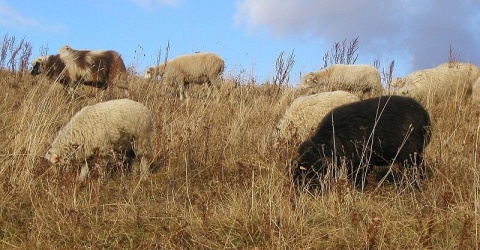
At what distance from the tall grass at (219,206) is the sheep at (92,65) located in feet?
19.3

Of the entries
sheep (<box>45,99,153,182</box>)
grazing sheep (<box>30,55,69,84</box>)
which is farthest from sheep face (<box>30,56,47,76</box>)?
sheep (<box>45,99,153,182</box>)

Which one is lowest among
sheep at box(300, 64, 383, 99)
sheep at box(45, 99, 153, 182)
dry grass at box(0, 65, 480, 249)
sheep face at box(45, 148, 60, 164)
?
dry grass at box(0, 65, 480, 249)

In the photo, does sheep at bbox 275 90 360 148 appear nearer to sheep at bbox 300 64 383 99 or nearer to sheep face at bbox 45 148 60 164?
sheep face at bbox 45 148 60 164

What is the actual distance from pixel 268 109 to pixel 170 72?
25.8 ft

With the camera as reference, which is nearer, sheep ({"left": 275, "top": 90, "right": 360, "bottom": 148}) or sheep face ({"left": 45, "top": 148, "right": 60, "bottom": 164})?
sheep face ({"left": 45, "top": 148, "right": 60, "bottom": 164})

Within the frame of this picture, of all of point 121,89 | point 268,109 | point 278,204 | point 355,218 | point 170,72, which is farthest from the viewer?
point 170,72

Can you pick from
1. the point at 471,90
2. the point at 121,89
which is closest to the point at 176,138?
the point at 121,89

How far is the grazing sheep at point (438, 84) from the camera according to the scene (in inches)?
400

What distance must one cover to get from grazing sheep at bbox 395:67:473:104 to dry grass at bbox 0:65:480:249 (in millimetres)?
4203

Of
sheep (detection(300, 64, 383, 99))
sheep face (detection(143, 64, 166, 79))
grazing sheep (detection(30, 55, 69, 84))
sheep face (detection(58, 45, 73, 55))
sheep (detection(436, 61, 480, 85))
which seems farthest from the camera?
sheep (detection(300, 64, 383, 99))

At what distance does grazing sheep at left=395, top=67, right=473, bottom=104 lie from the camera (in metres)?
10.1

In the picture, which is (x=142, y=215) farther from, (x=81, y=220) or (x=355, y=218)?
(x=355, y=218)

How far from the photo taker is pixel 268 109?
27.8 ft

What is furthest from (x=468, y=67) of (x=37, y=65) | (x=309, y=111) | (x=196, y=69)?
(x=37, y=65)
